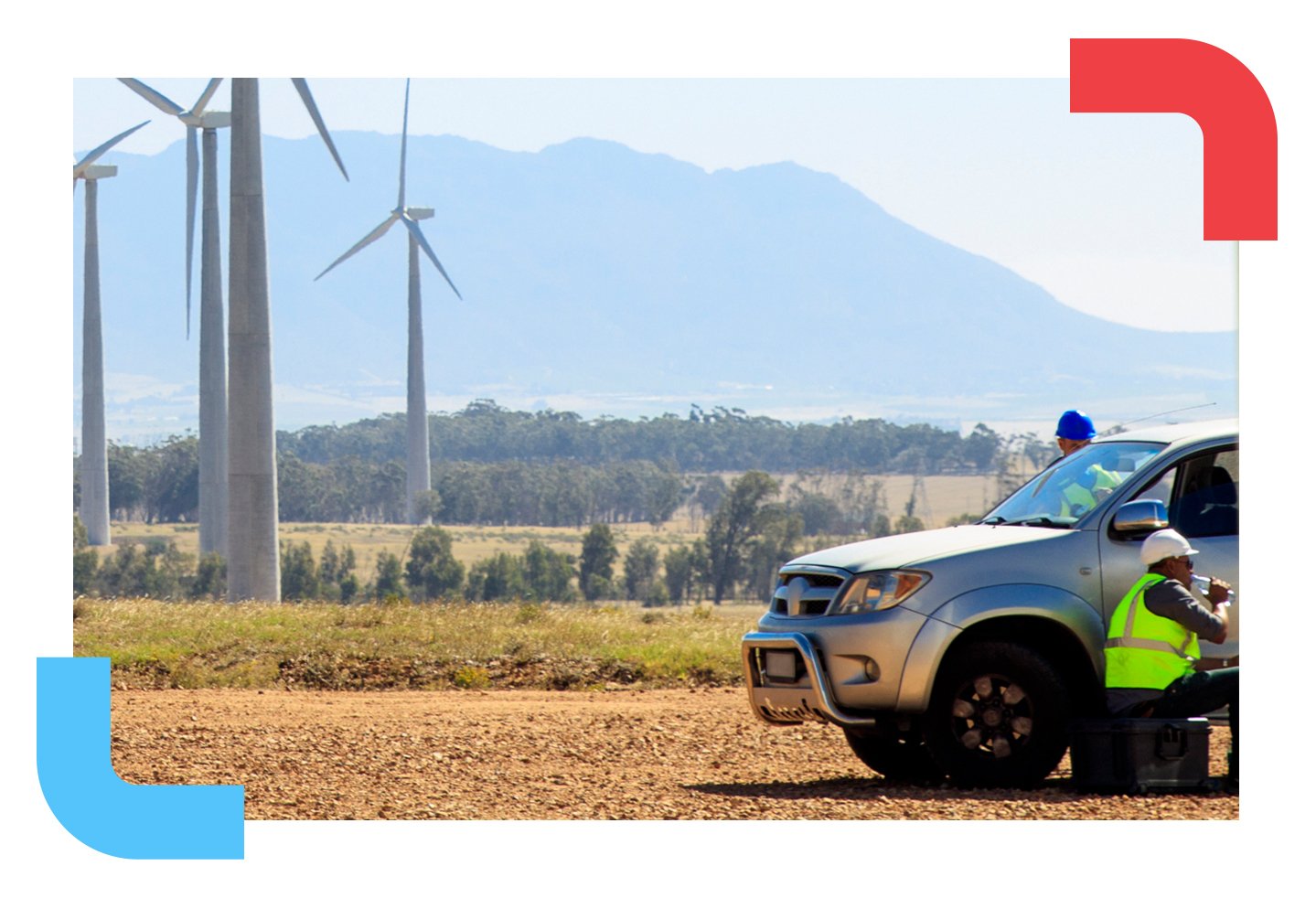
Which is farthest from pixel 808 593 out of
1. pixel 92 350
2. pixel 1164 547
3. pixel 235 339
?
pixel 92 350

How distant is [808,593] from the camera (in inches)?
396

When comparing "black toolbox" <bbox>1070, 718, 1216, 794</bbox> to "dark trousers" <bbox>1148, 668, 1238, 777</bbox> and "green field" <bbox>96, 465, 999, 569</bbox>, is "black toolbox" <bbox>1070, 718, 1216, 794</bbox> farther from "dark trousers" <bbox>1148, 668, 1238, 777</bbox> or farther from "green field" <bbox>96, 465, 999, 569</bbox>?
"green field" <bbox>96, 465, 999, 569</bbox>

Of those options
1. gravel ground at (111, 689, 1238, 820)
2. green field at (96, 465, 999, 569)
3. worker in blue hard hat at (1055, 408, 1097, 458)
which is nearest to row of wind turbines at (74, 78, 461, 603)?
green field at (96, 465, 999, 569)

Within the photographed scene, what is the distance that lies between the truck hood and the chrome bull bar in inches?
19.7

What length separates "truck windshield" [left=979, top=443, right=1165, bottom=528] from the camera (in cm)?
1026

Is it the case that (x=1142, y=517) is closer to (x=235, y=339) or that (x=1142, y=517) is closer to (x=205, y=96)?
(x=235, y=339)

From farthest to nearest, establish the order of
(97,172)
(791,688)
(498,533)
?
(498,533) < (97,172) < (791,688)

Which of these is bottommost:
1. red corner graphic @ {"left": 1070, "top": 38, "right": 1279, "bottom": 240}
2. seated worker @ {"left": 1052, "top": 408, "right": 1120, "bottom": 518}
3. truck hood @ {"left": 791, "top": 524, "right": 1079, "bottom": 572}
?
truck hood @ {"left": 791, "top": 524, "right": 1079, "bottom": 572}

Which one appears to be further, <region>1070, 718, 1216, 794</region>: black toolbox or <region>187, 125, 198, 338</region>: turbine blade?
<region>187, 125, 198, 338</region>: turbine blade

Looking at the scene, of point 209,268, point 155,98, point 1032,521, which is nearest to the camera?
point 1032,521

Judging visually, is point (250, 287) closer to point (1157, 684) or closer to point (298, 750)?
point (298, 750)

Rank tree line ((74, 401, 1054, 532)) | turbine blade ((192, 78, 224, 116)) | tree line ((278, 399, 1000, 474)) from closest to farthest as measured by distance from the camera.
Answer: turbine blade ((192, 78, 224, 116)) < tree line ((74, 401, 1054, 532)) < tree line ((278, 399, 1000, 474))

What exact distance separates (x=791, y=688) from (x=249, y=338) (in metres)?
31.7

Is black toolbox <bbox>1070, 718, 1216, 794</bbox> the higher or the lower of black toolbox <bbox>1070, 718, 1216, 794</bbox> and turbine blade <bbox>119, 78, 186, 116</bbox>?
the lower
